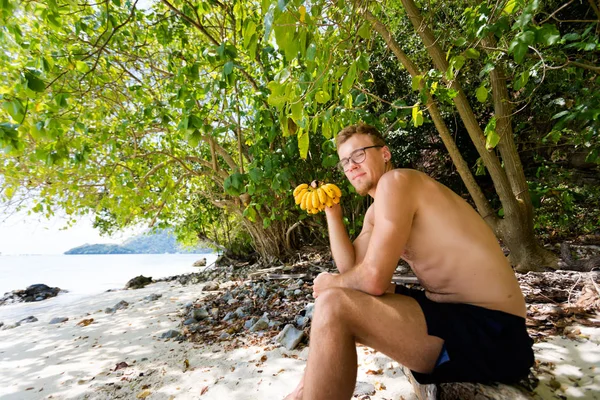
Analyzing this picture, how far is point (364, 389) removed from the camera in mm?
1917

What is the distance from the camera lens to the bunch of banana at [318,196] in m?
2.05

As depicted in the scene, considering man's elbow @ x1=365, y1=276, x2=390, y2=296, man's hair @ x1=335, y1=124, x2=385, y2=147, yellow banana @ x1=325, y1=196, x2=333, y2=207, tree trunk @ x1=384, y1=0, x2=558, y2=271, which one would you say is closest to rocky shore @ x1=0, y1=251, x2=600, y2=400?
tree trunk @ x1=384, y1=0, x2=558, y2=271

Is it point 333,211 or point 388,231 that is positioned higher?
point 333,211

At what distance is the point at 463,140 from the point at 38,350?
25.5 ft

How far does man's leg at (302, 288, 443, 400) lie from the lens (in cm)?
127

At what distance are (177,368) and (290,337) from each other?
1.02 meters

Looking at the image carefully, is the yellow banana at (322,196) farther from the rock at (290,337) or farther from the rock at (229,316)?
the rock at (229,316)

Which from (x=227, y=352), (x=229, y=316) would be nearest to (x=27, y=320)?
(x=229, y=316)

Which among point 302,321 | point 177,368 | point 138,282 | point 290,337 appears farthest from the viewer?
point 138,282

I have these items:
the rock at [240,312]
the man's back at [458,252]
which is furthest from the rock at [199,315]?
the man's back at [458,252]

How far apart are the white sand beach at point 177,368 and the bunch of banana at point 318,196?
1.24m

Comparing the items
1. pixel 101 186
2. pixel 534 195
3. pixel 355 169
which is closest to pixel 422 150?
pixel 534 195

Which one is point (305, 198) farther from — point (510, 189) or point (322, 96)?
point (510, 189)

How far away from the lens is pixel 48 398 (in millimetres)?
2383
